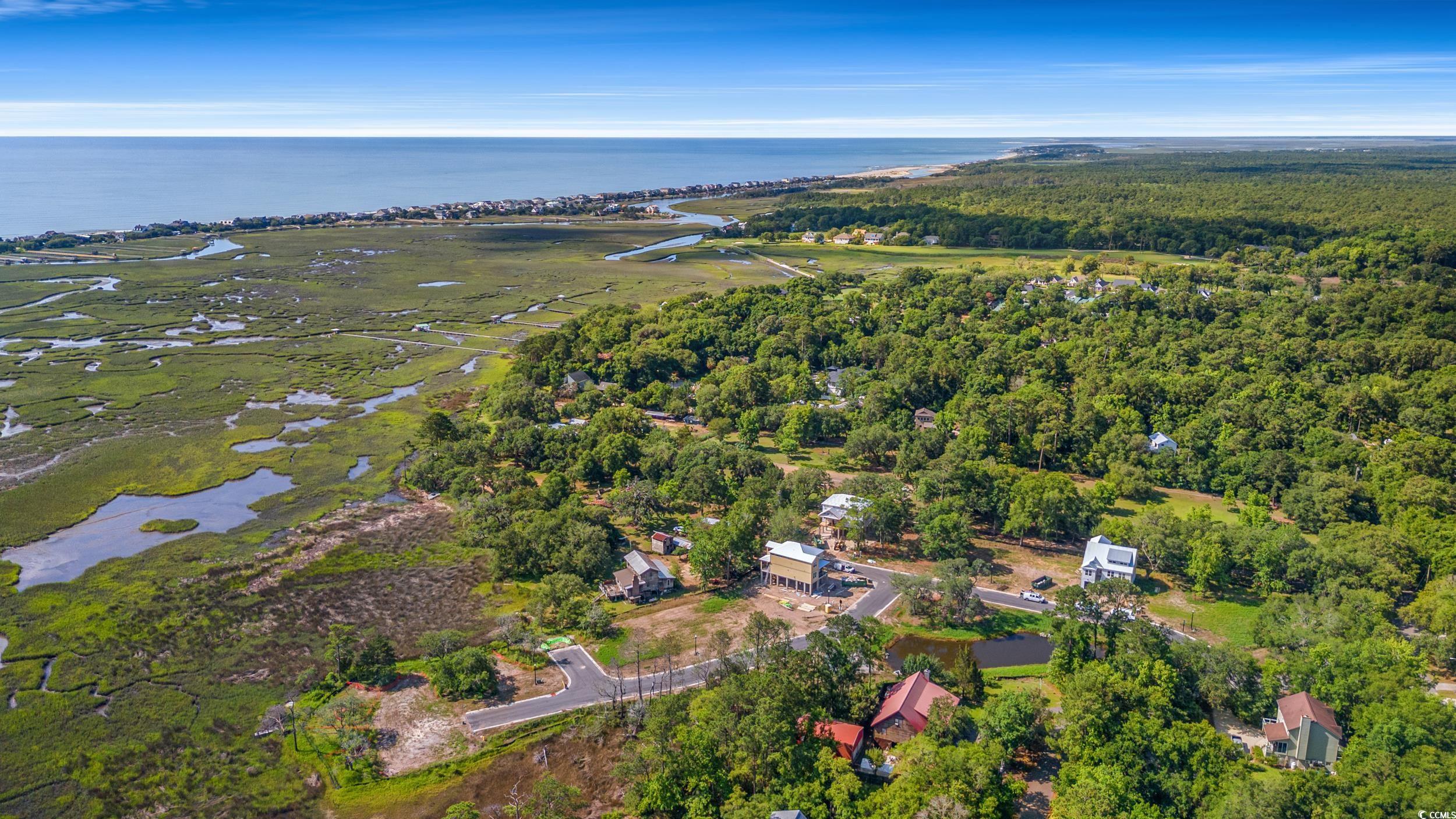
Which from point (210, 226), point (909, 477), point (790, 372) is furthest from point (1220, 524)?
point (210, 226)

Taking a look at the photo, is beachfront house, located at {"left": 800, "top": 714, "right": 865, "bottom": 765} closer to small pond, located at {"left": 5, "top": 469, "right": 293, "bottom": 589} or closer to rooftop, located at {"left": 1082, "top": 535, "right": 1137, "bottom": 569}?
rooftop, located at {"left": 1082, "top": 535, "right": 1137, "bottom": 569}

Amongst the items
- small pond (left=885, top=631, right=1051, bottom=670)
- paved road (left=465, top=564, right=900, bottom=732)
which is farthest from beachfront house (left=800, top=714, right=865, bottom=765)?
small pond (left=885, top=631, right=1051, bottom=670)

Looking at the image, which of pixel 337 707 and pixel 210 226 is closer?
pixel 337 707

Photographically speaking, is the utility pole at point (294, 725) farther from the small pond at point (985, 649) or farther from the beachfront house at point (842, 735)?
the small pond at point (985, 649)

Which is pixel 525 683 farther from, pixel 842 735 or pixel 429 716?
pixel 842 735

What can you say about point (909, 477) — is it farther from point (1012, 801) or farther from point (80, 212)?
point (80, 212)

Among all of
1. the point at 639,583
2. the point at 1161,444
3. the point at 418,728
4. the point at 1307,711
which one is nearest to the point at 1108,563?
the point at 1307,711

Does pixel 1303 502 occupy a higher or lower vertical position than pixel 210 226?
lower
